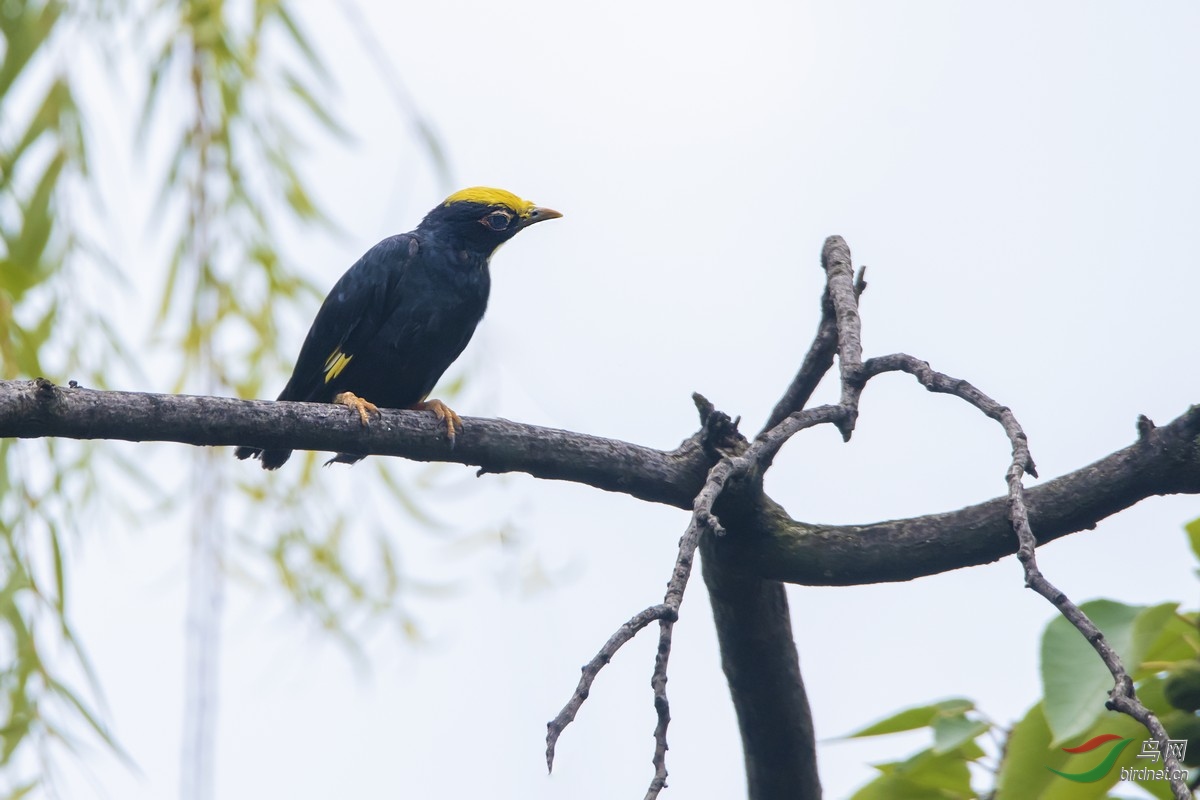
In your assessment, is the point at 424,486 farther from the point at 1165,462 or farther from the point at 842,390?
the point at 1165,462

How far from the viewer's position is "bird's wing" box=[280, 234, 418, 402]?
446cm

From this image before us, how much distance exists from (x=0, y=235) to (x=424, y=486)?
1506mm

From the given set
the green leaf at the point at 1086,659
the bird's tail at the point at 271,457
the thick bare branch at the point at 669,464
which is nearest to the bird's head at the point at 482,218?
the bird's tail at the point at 271,457

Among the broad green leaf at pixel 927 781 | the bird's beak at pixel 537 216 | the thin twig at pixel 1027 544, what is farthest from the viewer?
the bird's beak at pixel 537 216

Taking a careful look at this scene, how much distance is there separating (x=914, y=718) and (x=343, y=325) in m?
2.68

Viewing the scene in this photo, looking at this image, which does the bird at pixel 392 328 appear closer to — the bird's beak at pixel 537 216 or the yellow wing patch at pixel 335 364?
the yellow wing patch at pixel 335 364

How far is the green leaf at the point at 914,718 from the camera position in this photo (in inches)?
102

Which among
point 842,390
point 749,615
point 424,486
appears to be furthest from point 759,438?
point 424,486

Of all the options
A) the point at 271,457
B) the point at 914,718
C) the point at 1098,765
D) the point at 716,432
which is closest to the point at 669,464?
the point at 716,432

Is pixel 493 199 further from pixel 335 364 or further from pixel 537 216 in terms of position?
pixel 335 364

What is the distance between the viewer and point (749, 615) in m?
3.03

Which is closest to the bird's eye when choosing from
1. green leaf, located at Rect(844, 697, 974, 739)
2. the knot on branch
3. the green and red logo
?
the knot on branch

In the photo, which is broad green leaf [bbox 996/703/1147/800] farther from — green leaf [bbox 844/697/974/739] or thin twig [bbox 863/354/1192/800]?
thin twig [bbox 863/354/1192/800]

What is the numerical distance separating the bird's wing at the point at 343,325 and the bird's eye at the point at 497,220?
0.66 metres
